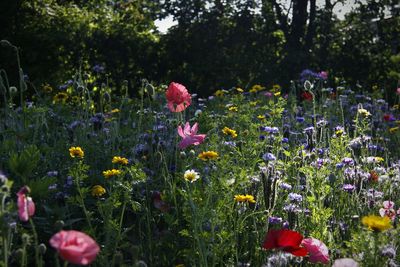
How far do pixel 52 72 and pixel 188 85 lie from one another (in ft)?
6.47

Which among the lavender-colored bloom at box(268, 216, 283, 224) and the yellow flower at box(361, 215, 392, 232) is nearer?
the yellow flower at box(361, 215, 392, 232)

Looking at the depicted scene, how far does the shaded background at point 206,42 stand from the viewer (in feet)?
27.9

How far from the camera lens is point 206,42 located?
925cm

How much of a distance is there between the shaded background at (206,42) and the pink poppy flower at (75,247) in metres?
6.53

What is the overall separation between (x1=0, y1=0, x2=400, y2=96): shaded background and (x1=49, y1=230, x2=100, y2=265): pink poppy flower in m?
6.53

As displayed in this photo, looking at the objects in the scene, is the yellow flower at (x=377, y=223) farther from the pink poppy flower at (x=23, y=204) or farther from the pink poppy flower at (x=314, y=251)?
the pink poppy flower at (x=23, y=204)

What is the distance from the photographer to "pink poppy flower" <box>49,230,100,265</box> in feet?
4.44

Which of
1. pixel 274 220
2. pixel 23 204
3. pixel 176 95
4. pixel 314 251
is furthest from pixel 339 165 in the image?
pixel 23 204

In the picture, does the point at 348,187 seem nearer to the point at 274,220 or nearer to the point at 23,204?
the point at 274,220

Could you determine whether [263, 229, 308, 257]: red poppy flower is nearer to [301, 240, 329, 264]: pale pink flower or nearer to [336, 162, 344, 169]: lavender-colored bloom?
[301, 240, 329, 264]: pale pink flower

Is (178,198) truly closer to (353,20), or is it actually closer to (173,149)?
(173,149)

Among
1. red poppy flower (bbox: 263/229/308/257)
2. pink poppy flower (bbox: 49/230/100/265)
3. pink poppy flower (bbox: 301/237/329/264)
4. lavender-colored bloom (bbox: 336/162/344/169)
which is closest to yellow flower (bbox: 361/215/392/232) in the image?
red poppy flower (bbox: 263/229/308/257)

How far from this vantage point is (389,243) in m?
2.11

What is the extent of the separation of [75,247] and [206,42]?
26.4ft
